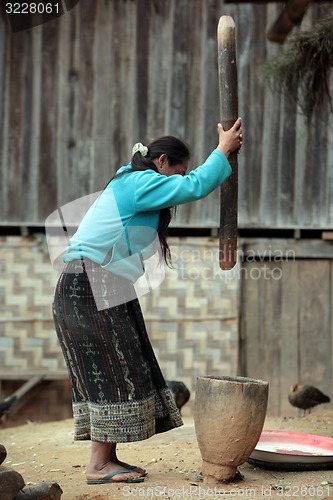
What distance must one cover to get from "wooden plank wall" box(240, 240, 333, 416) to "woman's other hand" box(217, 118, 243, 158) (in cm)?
429

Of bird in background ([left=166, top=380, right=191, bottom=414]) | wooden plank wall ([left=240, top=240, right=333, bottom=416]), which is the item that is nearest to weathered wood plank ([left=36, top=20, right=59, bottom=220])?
wooden plank wall ([left=240, top=240, right=333, bottom=416])

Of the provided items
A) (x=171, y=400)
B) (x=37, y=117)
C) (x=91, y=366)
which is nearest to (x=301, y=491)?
(x=171, y=400)

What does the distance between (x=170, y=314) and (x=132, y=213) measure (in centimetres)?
444

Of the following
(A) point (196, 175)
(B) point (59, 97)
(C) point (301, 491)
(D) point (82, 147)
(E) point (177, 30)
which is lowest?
(C) point (301, 491)

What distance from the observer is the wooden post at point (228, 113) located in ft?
12.4

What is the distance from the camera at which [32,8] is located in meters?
7.50

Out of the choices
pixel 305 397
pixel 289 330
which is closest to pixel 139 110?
pixel 289 330

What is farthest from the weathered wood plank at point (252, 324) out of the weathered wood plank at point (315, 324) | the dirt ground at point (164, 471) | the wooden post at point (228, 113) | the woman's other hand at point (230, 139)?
the woman's other hand at point (230, 139)

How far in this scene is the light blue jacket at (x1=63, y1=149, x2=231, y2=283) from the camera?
349 cm

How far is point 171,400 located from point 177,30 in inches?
200

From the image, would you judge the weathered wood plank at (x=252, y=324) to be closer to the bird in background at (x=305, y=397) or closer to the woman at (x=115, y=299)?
the bird in background at (x=305, y=397)

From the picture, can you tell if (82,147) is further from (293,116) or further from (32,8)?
(293,116)

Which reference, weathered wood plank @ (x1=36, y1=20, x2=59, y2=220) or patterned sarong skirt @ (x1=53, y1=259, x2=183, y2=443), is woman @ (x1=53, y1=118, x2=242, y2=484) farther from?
weathered wood plank @ (x1=36, y1=20, x2=59, y2=220)

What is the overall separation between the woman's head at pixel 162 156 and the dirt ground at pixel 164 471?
5.09 feet
